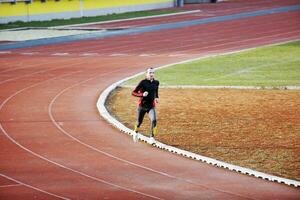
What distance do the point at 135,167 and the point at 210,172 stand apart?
1517 millimetres

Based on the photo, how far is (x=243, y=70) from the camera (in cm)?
3291

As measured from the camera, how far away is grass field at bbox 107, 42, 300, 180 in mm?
17766

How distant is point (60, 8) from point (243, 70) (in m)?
29.1

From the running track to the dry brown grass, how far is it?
86 centimetres

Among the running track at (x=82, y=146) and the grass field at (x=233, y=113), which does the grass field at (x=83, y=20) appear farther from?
the grass field at (x=233, y=113)

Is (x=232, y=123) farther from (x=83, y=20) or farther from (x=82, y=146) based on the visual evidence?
(x=83, y=20)

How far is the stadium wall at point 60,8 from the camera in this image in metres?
56.0

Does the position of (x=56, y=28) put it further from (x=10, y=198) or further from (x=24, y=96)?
(x=10, y=198)

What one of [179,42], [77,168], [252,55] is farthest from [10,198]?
[179,42]

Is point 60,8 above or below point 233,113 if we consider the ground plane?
below

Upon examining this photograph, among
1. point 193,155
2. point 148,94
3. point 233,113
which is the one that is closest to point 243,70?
point 233,113

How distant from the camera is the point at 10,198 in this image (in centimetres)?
1405

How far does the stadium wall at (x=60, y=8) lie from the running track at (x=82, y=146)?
15.4 m

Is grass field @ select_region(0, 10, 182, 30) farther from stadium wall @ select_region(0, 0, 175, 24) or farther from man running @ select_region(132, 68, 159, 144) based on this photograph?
man running @ select_region(132, 68, 159, 144)
